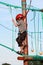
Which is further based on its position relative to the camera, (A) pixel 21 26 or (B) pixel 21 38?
(B) pixel 21 38

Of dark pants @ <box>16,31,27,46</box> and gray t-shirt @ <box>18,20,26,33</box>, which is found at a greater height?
gray t-shirt @ <box>18,20,26,33</box>

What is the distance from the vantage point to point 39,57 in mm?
8719

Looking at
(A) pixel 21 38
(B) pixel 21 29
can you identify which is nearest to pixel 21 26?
(B) pixel 21 29

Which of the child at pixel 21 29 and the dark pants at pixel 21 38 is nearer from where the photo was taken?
the child at pixel 21 29

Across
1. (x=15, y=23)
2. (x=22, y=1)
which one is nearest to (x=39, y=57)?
(x=15, y=23)

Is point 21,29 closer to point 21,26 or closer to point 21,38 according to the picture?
point 21,26

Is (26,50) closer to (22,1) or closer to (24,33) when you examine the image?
(24,33)

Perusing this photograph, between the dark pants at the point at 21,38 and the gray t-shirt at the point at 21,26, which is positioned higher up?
the gray t-shirt at the point at 21,26

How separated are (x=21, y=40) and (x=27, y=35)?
284 mm

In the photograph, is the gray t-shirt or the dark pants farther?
the dark pants

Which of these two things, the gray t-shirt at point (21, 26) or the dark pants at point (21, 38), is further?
the dark pants at point (21, 38)

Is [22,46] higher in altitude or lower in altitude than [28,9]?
lower

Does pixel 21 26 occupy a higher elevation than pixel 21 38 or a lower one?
higher

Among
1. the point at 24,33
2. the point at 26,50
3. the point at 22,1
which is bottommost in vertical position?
the point at 26,50
